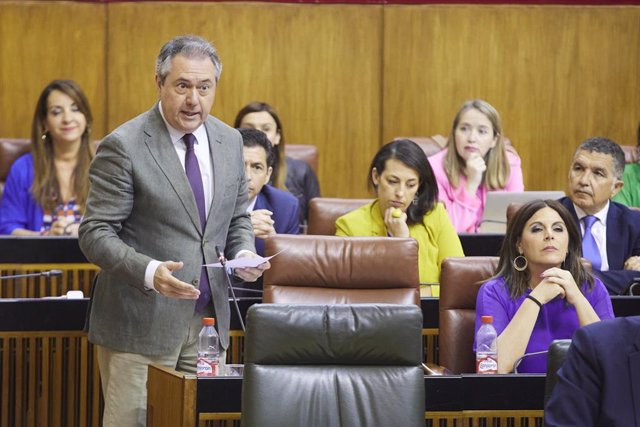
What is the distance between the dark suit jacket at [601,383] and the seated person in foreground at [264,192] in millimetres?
2367

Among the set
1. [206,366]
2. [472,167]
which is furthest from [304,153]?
[206,366]

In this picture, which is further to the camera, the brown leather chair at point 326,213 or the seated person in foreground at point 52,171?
the seated person in foreground at point 52,171

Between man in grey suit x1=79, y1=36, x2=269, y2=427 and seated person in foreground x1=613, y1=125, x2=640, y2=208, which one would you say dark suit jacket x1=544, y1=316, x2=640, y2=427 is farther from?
seated person in foreground x1=613, y1=125, x2=640, y2=208

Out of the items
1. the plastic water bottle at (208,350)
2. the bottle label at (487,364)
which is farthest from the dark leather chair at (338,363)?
the bottle label at (487,364)

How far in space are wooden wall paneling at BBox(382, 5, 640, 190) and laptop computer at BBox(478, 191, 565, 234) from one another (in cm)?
185

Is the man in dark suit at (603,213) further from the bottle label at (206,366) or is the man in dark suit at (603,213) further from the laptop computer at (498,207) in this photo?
the bottle label at (206,366)

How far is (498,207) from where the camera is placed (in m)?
5.08

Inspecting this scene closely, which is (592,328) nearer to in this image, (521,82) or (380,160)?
(380,160)

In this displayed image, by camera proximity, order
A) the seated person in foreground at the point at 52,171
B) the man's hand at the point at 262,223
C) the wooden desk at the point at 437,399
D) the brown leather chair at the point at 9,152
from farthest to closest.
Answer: the brown leather chair at the point at 9,152 → the seated person in foreground at the point at 52,171 → the man's hand at the point at 262,223 → the wooden desk at the point at 437,399

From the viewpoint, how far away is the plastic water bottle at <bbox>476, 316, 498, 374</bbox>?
3504 millimetres

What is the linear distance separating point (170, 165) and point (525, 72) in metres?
4.10

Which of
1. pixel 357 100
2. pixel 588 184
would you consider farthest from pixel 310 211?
pixel 357 100

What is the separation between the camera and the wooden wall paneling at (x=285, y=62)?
22.2 feet

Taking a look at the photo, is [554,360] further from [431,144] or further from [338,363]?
[431,144]
